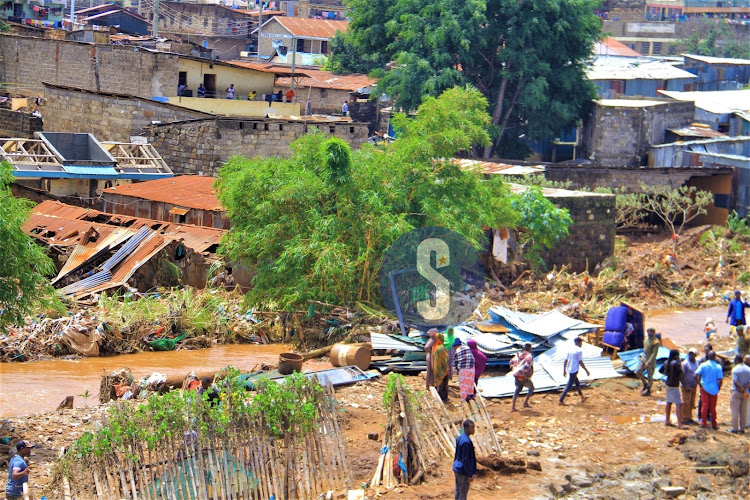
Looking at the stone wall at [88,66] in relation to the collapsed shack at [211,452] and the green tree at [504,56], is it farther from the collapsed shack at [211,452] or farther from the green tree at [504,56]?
the collapsed shack at [211,452]

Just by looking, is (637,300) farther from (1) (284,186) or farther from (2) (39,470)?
(2) (39,470)

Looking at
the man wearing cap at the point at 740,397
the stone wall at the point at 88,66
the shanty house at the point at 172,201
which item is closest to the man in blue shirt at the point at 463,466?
the man wearing cap at the point at 740,397

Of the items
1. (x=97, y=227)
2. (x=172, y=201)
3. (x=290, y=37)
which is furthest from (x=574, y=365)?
(x=290, y=37)

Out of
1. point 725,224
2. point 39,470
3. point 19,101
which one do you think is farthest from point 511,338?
point 19,101

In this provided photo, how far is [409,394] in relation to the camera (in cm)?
948

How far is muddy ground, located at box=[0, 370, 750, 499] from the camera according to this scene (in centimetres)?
964

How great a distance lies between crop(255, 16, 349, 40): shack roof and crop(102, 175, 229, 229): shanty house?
24936 millimetres

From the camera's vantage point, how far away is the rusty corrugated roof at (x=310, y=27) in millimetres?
47938

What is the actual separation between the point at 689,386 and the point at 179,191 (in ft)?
45.2

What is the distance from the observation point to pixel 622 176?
1033 inches

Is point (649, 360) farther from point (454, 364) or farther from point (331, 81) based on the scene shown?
point (331, 81)

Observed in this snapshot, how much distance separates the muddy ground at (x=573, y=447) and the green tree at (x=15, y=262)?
4.22 ft

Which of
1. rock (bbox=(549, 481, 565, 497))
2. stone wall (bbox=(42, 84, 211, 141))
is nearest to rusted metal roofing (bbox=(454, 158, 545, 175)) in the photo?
stone wall (bbox=(42, 84, 211, 141))

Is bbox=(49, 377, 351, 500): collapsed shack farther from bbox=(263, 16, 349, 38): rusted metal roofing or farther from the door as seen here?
bbox=(263, 16, 349, 38): rusted metal roofing
